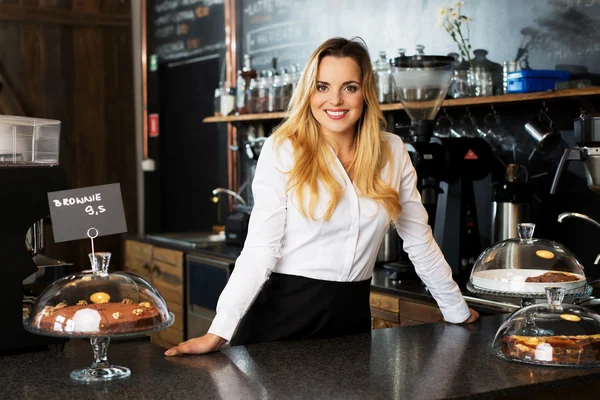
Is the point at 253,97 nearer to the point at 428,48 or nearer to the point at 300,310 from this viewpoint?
the point at 428,48

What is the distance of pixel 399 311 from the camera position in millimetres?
3229

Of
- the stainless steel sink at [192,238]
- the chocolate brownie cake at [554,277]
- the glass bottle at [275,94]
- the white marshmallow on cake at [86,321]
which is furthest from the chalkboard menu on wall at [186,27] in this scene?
the white marshmallow on cake at [86,321]

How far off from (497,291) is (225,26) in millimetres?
3802

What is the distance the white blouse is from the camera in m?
2.16

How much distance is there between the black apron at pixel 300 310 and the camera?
2324 mm

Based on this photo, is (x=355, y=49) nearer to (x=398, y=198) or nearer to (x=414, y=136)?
(x=398, y=198)

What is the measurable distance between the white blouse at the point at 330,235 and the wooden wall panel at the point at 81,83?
4094 mm

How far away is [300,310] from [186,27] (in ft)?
13.3

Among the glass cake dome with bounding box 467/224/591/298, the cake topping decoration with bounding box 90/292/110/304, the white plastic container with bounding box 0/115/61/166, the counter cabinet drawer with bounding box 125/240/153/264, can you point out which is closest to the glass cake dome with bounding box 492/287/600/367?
the glass cake dome with bounding box 467/224/591/298

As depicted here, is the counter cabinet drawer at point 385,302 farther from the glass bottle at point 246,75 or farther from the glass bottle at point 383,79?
the glass bottle at point 246,75

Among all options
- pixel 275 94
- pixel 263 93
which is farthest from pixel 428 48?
pixel 263 93

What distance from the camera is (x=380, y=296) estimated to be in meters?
3.34

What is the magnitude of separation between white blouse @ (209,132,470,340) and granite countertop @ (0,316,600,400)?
21 centimetres

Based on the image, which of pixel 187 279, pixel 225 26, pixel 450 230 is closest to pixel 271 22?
pixel 225 26
